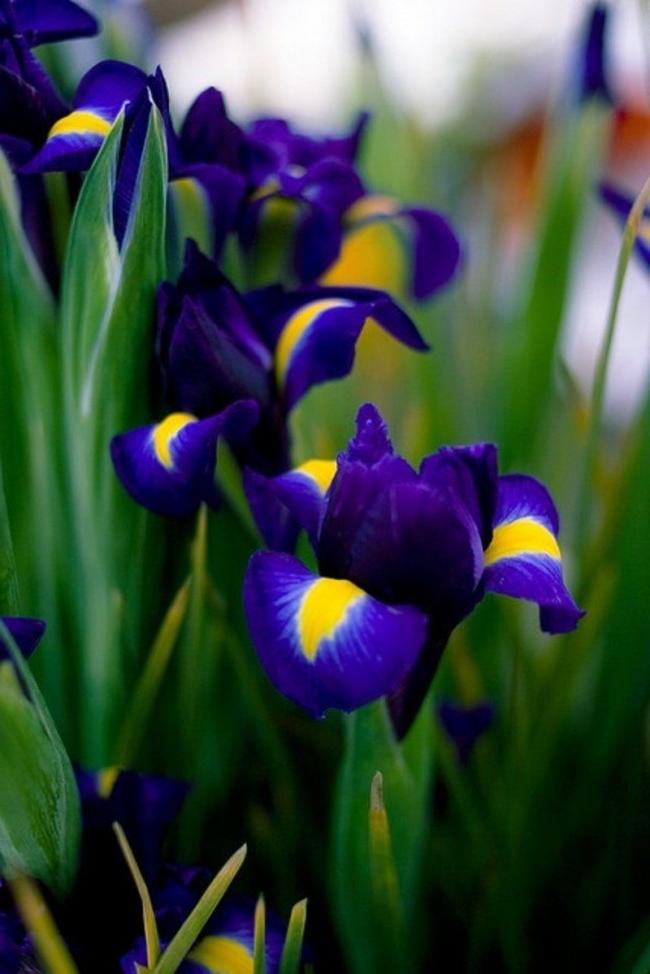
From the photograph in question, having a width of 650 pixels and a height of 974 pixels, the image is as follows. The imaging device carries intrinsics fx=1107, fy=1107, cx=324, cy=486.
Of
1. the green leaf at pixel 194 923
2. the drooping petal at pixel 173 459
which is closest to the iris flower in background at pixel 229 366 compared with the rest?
the drooping petal at pixel 173 459

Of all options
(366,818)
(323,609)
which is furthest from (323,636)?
(366,818)

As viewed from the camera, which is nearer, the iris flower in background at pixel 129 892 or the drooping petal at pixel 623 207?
the iris flower in background at pixel 129 892

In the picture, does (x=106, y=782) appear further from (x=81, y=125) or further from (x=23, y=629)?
(x=81, y=125)

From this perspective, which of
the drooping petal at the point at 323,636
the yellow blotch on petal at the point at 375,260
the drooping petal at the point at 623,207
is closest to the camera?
the drooping petal at the point at 323,636

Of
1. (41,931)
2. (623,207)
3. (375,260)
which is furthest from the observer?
(375,260)

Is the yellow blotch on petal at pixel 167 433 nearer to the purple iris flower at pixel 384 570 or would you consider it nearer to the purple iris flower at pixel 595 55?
the purple iris flower at pixel 384 570

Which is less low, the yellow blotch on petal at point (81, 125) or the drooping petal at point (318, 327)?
the yellow blotch on petal at point (81, 125)

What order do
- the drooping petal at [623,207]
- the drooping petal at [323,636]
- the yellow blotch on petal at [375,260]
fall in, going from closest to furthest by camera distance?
the drooping petal at [323,636] < the drooping petal at [623,207] < the yellow blotch on petal at [375,260]
